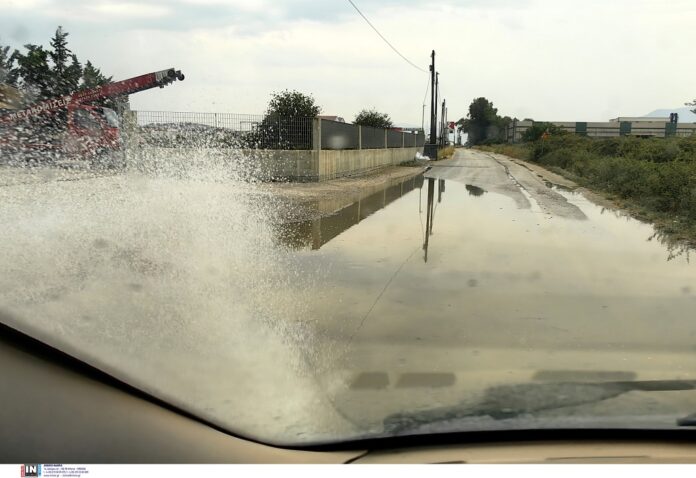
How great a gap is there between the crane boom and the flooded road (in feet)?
4.10

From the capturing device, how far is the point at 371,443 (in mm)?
2180

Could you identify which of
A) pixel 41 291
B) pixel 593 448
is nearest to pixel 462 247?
pixel 41 291

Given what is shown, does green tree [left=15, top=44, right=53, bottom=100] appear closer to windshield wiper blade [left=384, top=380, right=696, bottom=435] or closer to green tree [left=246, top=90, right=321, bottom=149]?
windshield wiper blade [left=384, top=380, right=696, bottom=435]

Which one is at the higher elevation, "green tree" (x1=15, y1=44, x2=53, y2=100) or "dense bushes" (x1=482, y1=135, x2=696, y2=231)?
"green tree" (x1=15, y1=44, x2=53, y2=100)

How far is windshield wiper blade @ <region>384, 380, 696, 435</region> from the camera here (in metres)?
2.52

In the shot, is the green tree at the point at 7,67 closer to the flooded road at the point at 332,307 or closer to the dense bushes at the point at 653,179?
the flooded road at the point at 332,307

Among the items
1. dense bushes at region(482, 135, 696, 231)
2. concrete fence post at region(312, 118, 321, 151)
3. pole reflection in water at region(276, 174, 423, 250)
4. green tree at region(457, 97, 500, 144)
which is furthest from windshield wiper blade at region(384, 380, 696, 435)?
green tree at region(457, 97, 500, 144)

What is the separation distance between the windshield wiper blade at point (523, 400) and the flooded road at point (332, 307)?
0.32 feet

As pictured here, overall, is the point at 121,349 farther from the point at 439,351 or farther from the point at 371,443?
the point at 439,351

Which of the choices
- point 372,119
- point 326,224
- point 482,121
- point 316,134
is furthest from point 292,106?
point 482,121

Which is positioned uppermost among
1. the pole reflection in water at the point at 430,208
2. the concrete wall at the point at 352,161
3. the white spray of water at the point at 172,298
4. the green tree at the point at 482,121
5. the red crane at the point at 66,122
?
the green tree at the point at 482,121

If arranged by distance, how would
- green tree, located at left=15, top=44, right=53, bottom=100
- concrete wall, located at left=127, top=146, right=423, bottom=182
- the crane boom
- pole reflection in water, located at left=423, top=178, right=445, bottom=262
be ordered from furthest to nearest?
concrete wall, located at left=127, top=146, right=423, bottom=182 < pole reflection in water, located at left=423, top=178, right=445, bottom=262 < the crane boom < green tree, located at left=15, top=44, right=53, bottom=100

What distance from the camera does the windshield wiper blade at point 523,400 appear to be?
252 centimetres

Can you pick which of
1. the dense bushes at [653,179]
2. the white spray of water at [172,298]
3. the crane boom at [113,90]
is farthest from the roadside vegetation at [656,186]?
the crane boom at [113,90]
